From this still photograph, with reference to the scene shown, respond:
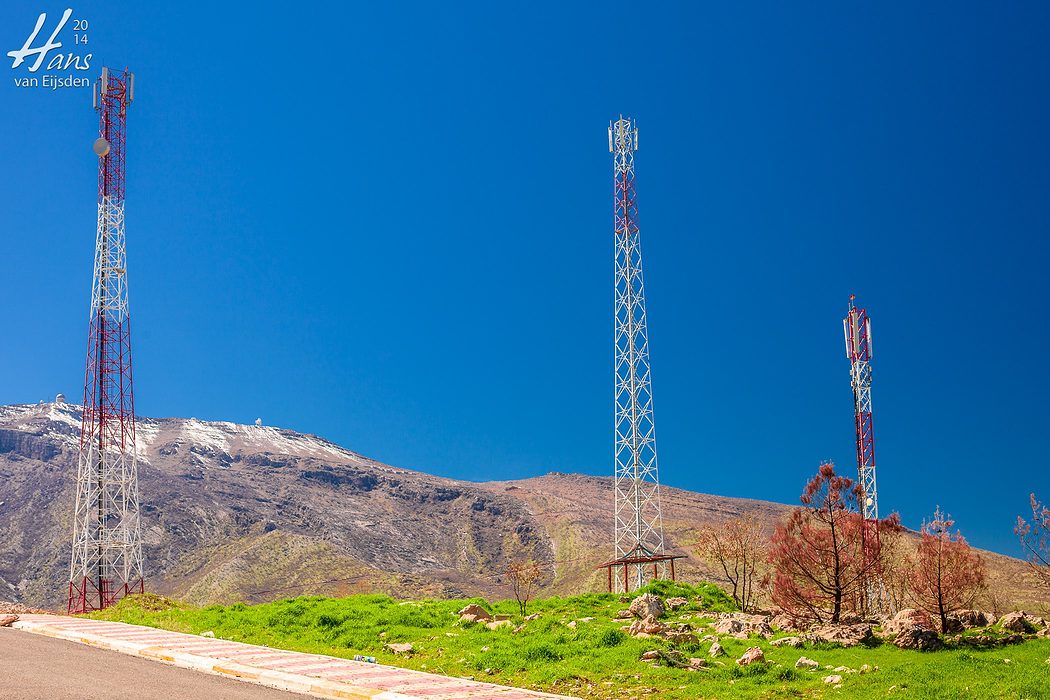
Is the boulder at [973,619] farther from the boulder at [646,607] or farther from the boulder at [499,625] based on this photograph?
the boulder at [499,625]

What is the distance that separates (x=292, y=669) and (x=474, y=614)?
8.01 metres

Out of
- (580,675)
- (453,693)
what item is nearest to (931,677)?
(580,675)

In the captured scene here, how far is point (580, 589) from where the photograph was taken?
101 meters

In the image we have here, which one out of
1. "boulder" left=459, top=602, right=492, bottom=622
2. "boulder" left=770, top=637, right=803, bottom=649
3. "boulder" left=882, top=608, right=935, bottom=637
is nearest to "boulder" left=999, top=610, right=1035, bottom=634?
"boulder" left=882, top=608, right=935, bottom=637

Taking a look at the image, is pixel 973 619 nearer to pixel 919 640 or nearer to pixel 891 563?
pixel 919 640

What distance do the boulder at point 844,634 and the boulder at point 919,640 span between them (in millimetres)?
695

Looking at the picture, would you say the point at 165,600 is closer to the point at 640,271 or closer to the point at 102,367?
the point at 102,367

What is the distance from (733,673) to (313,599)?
56.2 feet

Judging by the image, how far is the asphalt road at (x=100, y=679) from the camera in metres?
13.2

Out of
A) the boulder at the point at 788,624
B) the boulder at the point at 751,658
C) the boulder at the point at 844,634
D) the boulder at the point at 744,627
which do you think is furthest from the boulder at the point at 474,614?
the boulder at the point at 844,634

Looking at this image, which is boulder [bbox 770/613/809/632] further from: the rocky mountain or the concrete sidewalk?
the rocky mountain

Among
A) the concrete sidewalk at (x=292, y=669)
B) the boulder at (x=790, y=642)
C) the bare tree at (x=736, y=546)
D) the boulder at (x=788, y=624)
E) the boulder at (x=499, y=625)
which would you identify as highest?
the bare tree at (x=736, y=546)

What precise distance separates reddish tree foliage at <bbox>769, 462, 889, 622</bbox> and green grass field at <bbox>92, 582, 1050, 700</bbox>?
2.75 metres

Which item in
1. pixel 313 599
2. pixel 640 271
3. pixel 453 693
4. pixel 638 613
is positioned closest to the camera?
pixel 453 693
